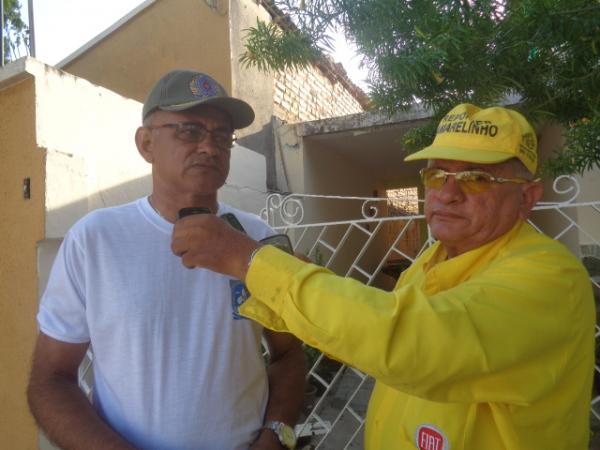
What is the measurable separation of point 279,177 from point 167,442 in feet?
15.9

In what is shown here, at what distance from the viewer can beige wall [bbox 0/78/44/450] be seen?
2902mm

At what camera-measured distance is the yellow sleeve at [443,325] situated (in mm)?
849

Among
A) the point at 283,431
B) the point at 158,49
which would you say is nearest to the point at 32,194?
the point at 283,431

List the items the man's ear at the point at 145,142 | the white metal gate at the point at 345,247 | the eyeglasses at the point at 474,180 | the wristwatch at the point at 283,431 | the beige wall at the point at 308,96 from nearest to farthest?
the eyeglasses at the point at 474,180
the wristwatch at the point at 283,431
the man's ear at the point at 145,142
the white metal gate at the point at 345,247
the beige wall at the point at 308,96

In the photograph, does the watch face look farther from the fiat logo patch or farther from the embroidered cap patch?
the embroidered cap patch

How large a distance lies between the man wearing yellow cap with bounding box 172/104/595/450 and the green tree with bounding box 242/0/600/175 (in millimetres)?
543

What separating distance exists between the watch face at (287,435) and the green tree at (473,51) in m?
1.44

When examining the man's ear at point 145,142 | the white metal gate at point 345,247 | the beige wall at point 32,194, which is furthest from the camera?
the white metal gate at point 345,247

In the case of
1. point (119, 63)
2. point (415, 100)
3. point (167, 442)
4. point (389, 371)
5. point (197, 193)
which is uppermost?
point (119, 63)

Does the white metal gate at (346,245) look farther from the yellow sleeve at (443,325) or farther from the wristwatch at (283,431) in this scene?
the yellow sleeve at (443,325)

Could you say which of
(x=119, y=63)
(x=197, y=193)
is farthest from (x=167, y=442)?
(x=119, y=63)

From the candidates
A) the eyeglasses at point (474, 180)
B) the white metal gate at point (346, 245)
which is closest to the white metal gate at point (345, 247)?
the white metal gate at point (346, 245)

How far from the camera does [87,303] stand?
1339mm

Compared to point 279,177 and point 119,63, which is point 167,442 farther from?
point 119,63
